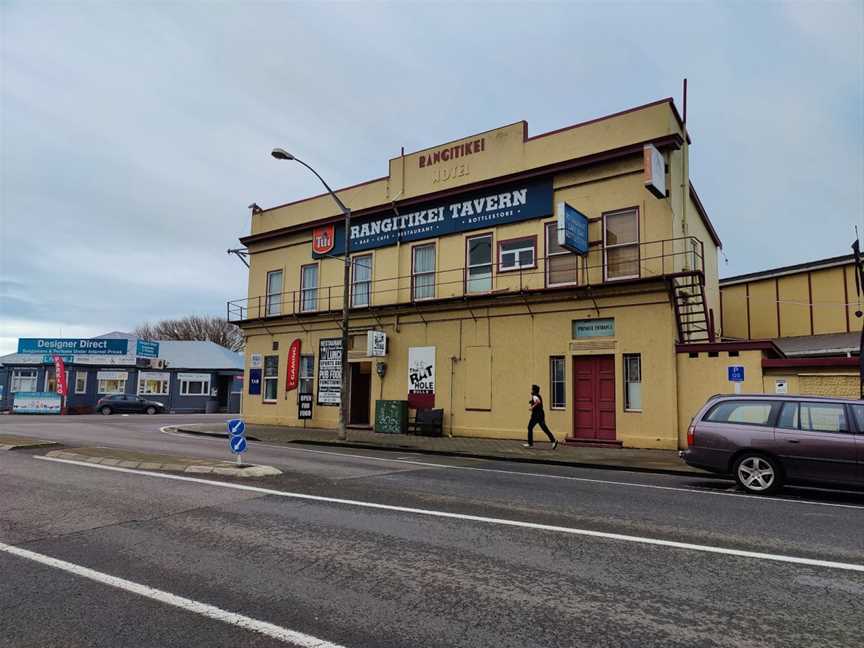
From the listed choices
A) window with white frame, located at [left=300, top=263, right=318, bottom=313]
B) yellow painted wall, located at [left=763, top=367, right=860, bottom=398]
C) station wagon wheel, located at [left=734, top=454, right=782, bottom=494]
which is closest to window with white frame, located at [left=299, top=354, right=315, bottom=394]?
window with white frame, located at [left=300, top=263, right=318, bottom=313]

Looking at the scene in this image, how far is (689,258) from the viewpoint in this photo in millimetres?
18266

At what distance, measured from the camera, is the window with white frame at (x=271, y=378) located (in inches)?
1011

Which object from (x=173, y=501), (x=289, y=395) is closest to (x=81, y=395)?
(x=289, y=395)

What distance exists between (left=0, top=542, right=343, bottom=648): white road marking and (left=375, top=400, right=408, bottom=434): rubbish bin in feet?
49.7

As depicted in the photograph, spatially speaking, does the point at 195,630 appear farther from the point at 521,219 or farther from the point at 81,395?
the point at 81,395

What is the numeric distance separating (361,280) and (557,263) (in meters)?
8.31

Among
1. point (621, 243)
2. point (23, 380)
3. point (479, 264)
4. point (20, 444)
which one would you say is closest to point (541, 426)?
point (621, 243)

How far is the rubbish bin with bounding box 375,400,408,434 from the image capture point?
67.5ft

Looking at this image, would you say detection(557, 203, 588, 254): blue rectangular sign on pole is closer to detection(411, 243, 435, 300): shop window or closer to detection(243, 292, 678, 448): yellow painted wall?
detection(243, 292, 678, 448): yellow painted wall

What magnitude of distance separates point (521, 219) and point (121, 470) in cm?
1340

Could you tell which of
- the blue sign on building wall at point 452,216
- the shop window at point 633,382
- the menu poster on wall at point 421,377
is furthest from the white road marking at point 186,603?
the blue sign on building wall at point 452,216

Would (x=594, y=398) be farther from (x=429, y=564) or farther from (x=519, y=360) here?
(x=429, y=564)

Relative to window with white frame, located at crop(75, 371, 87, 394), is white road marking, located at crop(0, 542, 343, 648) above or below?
below

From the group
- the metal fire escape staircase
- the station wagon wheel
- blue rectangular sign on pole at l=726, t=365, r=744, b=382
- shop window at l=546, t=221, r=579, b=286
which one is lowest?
the station wagon wheel
